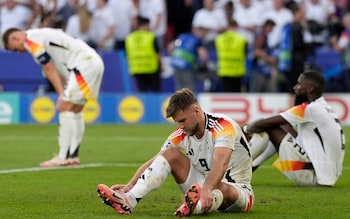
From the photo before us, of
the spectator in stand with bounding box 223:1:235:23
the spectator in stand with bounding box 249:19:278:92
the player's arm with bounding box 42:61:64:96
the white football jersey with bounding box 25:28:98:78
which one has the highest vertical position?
the white football jersey with bounding box 25:28:98:78

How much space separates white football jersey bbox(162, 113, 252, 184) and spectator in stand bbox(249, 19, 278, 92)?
1549 centimetres

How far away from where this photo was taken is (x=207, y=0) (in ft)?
82.3

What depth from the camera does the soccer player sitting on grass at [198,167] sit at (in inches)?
336

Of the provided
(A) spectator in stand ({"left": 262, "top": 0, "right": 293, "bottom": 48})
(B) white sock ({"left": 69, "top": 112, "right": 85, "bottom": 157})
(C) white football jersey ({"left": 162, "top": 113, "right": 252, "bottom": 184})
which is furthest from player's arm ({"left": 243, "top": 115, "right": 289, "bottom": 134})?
(A) spectator in stand ({"left": 262, "top": 0, "right": 293, "bottom": 48})

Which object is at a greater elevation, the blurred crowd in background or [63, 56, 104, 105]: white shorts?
[63, 56, 104, 105]: white shorts

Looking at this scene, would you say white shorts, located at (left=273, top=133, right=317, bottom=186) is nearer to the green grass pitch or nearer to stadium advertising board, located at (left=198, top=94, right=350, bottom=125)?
the green grass pitch

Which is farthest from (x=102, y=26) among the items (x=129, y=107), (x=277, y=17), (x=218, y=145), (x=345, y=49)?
(x=218, y=145)

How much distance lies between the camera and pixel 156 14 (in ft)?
84.7

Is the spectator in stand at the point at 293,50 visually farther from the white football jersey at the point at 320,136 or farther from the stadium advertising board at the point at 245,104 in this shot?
the white football jersey at the point at 320,136

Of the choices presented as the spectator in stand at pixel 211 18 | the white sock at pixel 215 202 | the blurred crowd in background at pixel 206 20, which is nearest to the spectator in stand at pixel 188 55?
the blurred crowd in background at pixel 206 20

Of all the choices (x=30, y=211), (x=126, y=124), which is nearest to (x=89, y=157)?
(x=30, y=211)

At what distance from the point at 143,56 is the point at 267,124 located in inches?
522

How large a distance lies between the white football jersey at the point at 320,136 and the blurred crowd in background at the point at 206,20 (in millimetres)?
12837

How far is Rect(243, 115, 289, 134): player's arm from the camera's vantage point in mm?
11547
